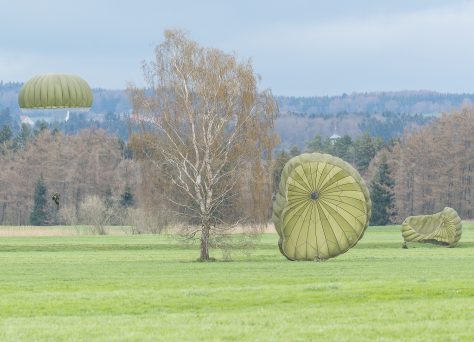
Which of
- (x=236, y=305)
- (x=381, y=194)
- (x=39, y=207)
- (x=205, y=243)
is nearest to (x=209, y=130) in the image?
(x=205, y=243)

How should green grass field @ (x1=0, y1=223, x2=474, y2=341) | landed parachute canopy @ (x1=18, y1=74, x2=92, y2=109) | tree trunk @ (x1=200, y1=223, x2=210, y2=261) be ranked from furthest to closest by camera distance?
tree trunk @ (x1=200, y1=223, x2=210, y2=261), landed parachute canopy @ (x1=18, y1=74, x2=92, y2=109), green grass field @ (x1=0, y1=223, x2=474, y2=341)

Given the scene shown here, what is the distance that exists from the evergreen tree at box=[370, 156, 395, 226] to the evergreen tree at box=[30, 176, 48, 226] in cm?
3988

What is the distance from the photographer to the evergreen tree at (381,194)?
466ft

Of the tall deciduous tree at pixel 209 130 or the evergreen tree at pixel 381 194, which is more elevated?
the tall deciduous tree at pixel 209 130

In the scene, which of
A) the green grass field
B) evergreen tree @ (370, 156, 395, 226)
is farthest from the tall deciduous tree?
evergreen tree @ (370, 156, 395, 226)

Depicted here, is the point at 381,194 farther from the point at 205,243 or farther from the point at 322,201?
the point at 322,201

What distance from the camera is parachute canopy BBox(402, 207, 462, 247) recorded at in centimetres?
7719

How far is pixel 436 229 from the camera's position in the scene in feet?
260

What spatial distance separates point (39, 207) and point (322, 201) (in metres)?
103

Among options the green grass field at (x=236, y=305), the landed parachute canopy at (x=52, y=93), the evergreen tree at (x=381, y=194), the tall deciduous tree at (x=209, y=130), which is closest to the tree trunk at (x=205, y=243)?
the tall deciduous tree at (x=209, y=130)

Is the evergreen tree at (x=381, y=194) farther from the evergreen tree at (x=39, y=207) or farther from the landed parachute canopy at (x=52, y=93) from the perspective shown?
the landed parachute canopy at (x=52, y=93)

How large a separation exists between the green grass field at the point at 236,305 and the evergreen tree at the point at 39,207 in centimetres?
10447

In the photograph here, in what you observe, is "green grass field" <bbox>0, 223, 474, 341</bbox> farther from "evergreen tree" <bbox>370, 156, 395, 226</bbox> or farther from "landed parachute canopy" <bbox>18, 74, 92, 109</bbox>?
"evergreen tree" <bbox>370, 156, 395, 226</bbox>

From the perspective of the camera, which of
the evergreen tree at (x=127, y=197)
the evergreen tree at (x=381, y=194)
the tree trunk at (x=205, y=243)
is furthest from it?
the evergreen tree at (x=127, y=197)
